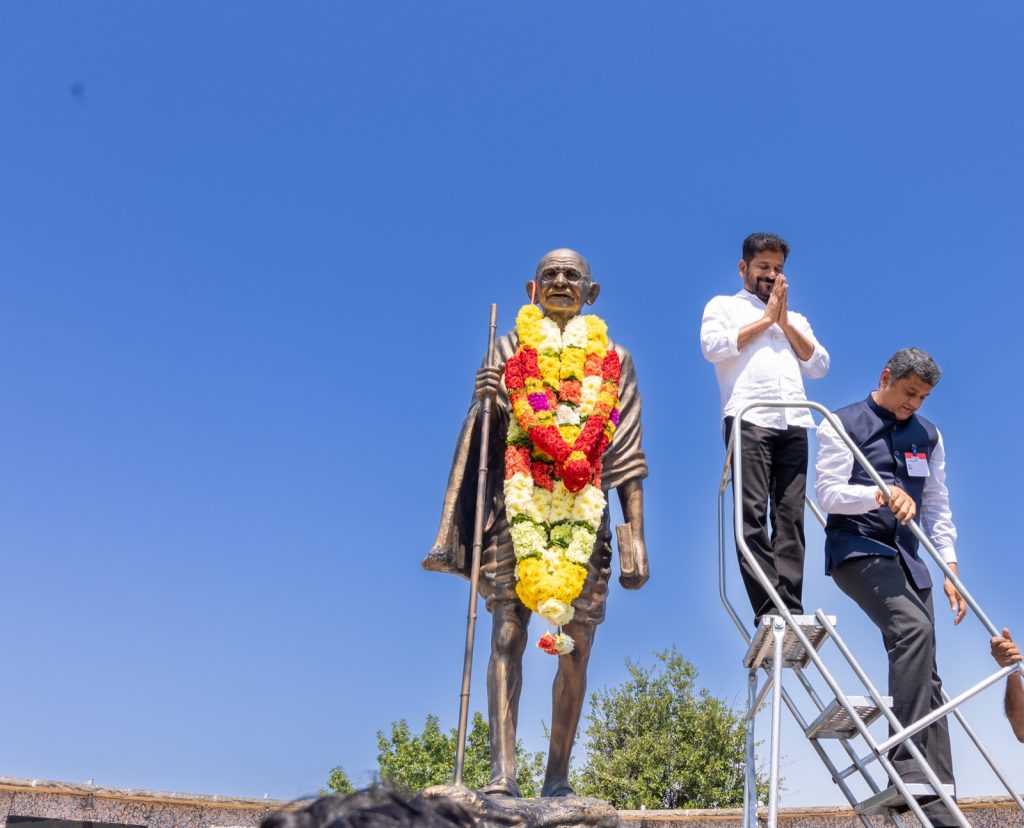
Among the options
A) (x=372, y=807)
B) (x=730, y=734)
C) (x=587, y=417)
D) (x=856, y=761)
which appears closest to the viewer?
(x=372, y=807)

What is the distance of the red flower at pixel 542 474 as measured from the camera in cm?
715

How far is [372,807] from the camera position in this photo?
141 cm

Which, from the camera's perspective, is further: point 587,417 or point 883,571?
point 587,417

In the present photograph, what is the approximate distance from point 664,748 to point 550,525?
54.6 feet

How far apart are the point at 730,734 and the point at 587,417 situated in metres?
17.6

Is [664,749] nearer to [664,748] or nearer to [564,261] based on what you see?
[664,748]

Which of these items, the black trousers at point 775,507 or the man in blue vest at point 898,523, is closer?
the man in blue vest at point 898,523

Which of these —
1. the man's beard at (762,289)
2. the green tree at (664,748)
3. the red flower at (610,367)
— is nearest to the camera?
the man's beard at (762,289)

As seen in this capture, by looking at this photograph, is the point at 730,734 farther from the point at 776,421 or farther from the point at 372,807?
the point at 372,807

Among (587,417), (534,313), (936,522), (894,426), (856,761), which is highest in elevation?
(534,313)

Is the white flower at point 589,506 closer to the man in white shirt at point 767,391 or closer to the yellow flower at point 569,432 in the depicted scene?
the yellow flower at point 569,432

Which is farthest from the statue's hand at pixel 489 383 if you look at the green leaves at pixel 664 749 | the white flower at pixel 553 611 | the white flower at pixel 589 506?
the green leaves at pixel 664 749

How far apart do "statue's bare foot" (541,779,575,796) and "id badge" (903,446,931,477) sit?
269 cm

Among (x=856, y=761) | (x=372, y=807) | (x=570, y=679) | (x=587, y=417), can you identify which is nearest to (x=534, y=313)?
(x=587, y=417)
